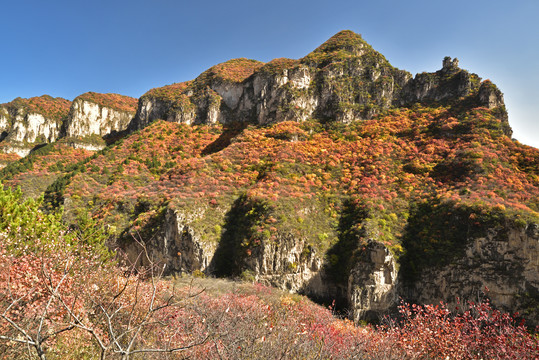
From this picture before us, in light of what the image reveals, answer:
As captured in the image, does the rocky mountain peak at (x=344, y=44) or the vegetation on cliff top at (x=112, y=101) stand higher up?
the rocky mountain peak at (x=344, y=44)

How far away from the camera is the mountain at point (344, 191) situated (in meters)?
23.0

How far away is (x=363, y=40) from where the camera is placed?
7000cm

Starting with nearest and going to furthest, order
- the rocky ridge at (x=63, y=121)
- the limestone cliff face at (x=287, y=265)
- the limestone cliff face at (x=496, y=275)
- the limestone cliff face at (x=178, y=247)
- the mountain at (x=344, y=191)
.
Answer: the limestone cliff face at (x=496, y=275), the mountain at (x=344, y=191), the limestone cliff face at (x=287, y=265), the limestone cliff face at (x=178, y=247), the rocky ridge at (x=63, y=121)

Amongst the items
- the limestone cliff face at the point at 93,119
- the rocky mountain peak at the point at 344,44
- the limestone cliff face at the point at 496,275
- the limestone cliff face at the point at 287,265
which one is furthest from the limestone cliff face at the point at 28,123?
the limestone cliff face at the point at 496,275

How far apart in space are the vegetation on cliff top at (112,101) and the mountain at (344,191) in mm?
38511

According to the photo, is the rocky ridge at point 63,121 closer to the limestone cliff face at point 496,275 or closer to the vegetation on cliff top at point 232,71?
the vegetation on cliff top at point 232,71

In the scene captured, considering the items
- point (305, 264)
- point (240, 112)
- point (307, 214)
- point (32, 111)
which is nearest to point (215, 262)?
point (305, 264)

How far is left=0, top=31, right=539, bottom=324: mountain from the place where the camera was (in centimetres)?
2305

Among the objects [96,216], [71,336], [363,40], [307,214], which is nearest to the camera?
[71,336]

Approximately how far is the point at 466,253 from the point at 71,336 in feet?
93.9

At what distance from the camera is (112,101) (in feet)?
336

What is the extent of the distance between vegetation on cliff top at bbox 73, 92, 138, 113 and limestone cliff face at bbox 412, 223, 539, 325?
112039 mm

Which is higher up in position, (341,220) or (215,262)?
(341,220)

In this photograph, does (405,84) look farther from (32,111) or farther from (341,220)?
(32,111)
